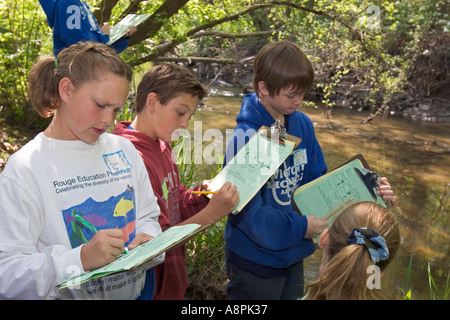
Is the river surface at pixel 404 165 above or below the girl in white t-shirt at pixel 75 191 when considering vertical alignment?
below

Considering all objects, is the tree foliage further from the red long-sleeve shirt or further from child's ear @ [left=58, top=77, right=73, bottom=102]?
child's ear @ [left=58, top=77, right=73, bottom=102]

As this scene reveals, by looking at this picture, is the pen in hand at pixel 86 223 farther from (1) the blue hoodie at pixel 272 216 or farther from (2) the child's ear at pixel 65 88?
(1) the blue hoodie at pixel 272 216

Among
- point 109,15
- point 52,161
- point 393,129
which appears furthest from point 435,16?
point 52,161

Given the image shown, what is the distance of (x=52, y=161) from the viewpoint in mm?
1407

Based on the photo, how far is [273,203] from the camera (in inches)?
81.7

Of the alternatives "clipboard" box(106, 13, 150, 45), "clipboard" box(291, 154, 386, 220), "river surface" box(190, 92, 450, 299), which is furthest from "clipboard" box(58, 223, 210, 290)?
"river surface" box(190, 92, 450, 299)

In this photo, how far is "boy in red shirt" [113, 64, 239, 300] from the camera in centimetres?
190

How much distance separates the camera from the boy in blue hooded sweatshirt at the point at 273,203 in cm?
198

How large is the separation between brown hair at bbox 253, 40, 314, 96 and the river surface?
191 cm

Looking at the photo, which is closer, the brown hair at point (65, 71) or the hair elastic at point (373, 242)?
the hair elastic at point (373, 242)

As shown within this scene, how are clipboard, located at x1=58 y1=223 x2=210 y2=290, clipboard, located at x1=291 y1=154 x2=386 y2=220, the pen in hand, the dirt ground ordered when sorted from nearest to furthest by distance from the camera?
1. clipboard, located at x1=58 y1=223 x2=210 y2=290
2. the pen in hand
3. clipboard, located at x1=291 y1=154 x2=386 y2=220
4. the dirt ground

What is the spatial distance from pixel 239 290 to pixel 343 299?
85 cm

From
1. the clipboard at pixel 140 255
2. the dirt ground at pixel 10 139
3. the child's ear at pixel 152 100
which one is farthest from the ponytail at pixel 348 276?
the dirt ground at pixel 10 139
